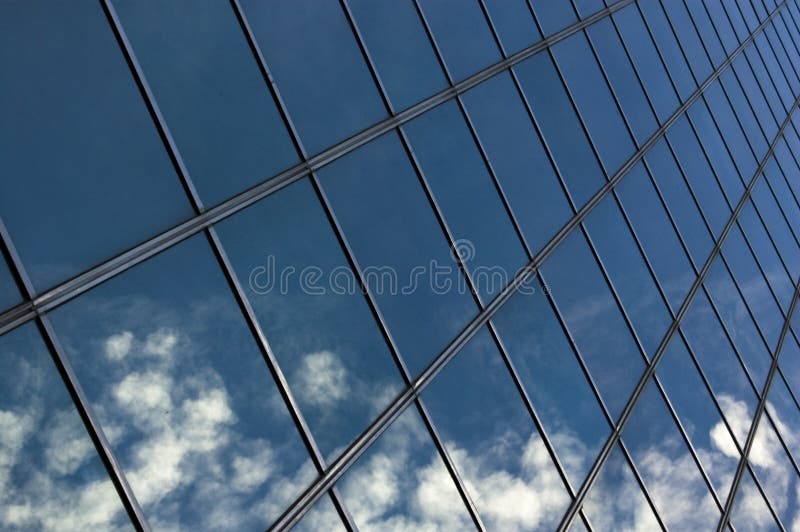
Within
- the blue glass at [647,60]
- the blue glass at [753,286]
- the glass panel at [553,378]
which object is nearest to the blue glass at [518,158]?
the glass panel at [553,378]

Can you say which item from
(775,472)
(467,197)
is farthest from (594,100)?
(775,472)

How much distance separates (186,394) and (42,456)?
1.38m

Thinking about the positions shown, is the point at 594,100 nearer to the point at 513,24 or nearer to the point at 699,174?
the point at 513,24

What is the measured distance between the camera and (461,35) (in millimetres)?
13438

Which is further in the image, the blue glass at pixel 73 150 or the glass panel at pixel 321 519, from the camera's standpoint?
the glass panel at pixel 321 519

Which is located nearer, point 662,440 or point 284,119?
point 284,119

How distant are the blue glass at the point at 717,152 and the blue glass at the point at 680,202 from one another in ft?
9.52

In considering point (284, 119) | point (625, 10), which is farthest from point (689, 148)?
point (284, 119)

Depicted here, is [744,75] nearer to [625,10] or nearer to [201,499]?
[625,10]

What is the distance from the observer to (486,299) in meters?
11.3

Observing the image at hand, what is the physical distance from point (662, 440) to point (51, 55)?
41.4 ft

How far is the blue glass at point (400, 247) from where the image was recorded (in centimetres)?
941

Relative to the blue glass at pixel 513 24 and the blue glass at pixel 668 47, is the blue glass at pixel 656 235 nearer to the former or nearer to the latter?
the blue glass at pixel 513 24

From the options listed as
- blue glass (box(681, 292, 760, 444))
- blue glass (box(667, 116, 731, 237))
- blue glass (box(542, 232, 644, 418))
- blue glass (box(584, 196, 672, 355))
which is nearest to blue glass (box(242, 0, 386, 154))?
blue glass (box(542, 232, 644, 418))
